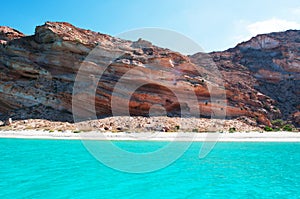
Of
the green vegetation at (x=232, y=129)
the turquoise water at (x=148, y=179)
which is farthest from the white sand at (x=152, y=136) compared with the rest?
the turquoise water at (x=148, y=179)

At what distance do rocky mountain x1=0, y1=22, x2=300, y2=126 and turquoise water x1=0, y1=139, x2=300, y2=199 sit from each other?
21.5 m

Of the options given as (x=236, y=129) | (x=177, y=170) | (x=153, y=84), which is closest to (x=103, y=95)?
(x=153, y=84)

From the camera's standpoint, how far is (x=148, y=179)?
10711 millimetres

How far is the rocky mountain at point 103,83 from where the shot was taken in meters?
36.4

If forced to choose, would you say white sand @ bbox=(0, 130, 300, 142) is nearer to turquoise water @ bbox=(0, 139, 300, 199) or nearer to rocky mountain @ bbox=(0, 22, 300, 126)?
rocky mountain @ bbox=(0, 22, 300, 126)

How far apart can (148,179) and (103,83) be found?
28.1 metres

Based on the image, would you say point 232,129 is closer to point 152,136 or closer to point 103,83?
point 152,136

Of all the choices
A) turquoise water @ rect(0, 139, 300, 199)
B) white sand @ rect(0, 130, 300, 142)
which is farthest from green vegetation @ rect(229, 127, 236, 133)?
turquoise water @ rect(0, 139, 300, 199)

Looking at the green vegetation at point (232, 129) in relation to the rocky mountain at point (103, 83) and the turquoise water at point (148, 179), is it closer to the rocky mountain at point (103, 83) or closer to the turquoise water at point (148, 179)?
the rocky mountain at point (103, 83)

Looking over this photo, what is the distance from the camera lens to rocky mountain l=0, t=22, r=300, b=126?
36.4m

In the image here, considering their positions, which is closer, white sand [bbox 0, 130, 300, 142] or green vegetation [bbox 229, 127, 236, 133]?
white sand [bbox 0, 130, 300, 142]

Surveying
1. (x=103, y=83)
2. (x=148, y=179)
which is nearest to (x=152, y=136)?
(x=103, y=83)

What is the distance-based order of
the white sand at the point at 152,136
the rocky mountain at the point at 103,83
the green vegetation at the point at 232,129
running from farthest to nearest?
the rocky mountain at the point at 103,83, the green vegetation at the point at 232,129, the white sand at the point at 152,136

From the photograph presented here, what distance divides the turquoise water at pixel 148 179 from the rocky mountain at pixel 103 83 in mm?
21537
